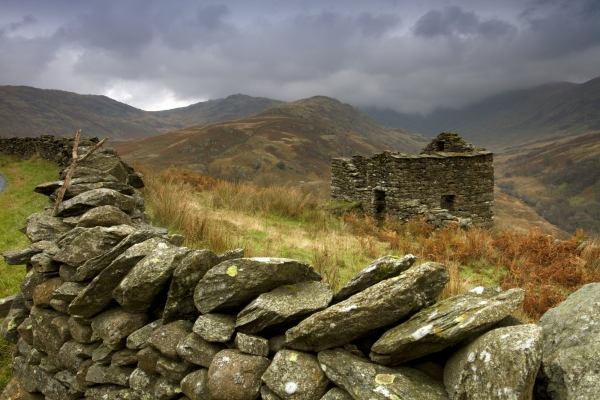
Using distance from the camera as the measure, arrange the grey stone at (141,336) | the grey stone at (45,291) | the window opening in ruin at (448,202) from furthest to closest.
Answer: the window opening in ruin at (448,202) < the grey stone at (45,291) < the grey stone at (141,336)

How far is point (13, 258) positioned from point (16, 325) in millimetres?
1071

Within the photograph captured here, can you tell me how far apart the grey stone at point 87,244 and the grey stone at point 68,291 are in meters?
0.23

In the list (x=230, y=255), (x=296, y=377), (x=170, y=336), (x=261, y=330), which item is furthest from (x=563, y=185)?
(x=170, y=336)

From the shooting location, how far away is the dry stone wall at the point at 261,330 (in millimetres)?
2090

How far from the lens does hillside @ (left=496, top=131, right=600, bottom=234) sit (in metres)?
46.9

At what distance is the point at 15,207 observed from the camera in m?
11.6

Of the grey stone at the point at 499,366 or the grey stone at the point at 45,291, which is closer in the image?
the grey stone at the point at 499,366

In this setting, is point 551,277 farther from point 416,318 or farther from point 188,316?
point 188,316

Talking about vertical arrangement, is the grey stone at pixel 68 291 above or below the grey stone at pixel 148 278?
below

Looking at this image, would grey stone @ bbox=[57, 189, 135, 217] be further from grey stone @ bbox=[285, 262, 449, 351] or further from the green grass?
grey stone @ bbox=[285, 262, 449, 351]

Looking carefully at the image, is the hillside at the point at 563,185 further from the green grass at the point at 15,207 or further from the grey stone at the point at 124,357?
the green grass at the point at 15,207

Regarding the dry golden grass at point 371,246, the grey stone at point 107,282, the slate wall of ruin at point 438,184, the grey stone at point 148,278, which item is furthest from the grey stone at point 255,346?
the slate wall of ruin at point 438,184

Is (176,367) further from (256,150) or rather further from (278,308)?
(256,150)

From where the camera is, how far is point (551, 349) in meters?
2.28
